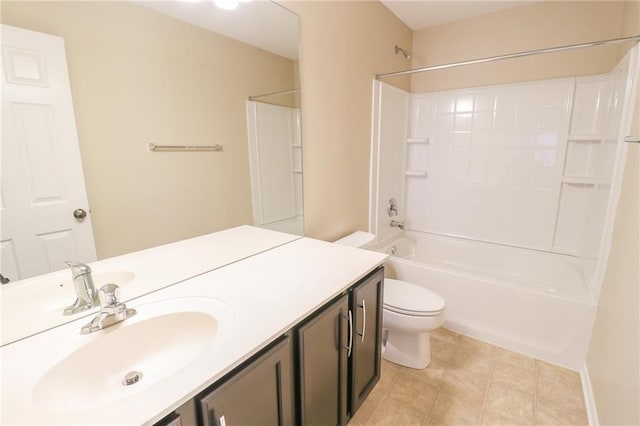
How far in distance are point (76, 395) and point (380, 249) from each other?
2.31 metres

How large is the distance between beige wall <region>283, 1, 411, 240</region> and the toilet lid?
0.55 meters

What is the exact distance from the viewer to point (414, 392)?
1792 millimetres

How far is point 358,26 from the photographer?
7.08 ft

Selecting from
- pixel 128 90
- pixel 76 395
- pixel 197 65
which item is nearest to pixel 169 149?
pixel 128 90

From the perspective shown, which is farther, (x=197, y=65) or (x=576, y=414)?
(x=576, y=414)

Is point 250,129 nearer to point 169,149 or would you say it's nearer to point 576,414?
point 169,149

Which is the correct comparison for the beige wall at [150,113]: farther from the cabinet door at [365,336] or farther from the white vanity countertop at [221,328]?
the cabinet door at [365,336]

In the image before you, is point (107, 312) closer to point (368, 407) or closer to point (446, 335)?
point (368, 407)

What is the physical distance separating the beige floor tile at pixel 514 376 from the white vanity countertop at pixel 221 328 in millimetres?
1172

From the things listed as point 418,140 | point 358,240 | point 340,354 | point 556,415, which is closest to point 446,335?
point 556,415

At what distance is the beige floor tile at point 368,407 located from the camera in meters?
1.61

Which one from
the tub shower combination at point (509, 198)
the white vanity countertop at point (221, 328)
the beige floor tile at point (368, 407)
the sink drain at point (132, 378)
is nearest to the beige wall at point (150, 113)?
the white vanity countertop at point (221, 328)

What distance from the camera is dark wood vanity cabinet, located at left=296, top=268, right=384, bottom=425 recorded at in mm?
1091

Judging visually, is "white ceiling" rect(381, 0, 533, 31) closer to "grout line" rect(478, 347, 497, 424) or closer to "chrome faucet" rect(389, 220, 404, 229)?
"chrome faucet" rect(389, 220, 404, 229)
